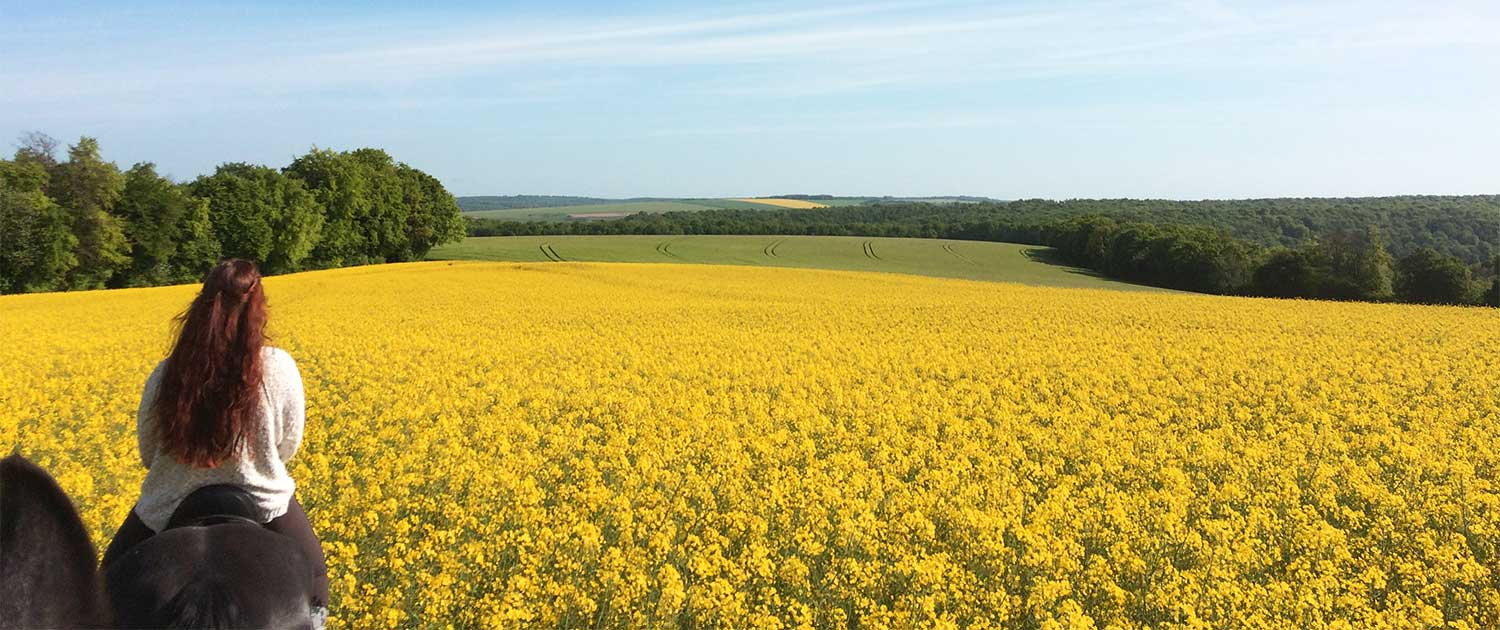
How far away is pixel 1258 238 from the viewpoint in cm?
7000

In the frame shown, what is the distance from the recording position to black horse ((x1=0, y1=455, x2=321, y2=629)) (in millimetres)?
766

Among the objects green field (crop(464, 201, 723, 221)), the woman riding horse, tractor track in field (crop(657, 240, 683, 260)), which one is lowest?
tractor track in field (crop(657, 240, 683, 260))

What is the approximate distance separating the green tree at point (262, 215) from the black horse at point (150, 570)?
5073 centimetres

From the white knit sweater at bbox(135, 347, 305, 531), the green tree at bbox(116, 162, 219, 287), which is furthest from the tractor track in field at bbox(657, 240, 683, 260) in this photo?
the white knit sweater at bbox(135, 347, 305, 531)

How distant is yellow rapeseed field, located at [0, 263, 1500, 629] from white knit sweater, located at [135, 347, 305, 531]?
68.7 inches

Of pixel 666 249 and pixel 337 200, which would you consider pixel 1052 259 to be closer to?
pixel 666 249

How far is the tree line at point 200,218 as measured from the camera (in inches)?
1454

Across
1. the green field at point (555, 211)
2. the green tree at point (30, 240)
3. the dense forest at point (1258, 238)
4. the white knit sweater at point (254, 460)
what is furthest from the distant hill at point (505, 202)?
the white knit sweater at point (254, 460)

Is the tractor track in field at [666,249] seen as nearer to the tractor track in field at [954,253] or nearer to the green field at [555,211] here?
the tractor track in field at [954,253]

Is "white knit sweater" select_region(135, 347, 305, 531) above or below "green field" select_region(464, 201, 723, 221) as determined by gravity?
below

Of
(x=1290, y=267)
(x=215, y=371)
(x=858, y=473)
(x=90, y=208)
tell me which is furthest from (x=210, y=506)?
(x=1290, y=267)

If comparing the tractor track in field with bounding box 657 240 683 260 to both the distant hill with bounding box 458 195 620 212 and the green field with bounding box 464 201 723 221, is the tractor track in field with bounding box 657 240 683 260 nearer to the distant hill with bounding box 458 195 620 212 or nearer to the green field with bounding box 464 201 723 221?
the green field with bounding box 464 201 723 221

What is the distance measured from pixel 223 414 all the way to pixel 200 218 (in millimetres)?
49491

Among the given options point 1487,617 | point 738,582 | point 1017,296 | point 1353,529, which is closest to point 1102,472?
point 1353,529
